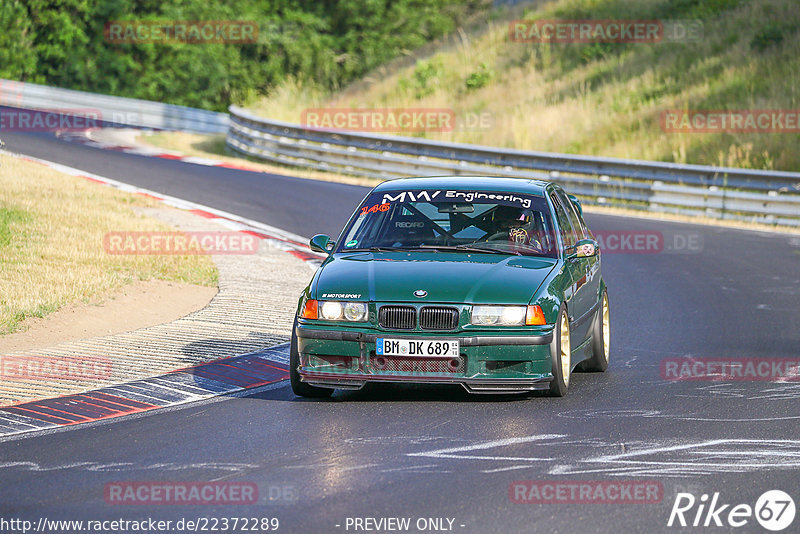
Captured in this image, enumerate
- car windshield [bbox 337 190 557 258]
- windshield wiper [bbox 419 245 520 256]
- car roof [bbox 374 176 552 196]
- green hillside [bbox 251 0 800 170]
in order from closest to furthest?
windshield wiper [bbox 419 245 520 256], car windshield [bbox 337 190 557 258], car roof [bbox 374 176 552 196], green hillside [bbox 251 0 800 170]

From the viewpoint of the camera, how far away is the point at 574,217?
11234mm

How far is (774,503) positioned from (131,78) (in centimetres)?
5100

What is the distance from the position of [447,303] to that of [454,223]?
1.44 meters

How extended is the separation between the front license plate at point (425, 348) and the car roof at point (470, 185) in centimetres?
196

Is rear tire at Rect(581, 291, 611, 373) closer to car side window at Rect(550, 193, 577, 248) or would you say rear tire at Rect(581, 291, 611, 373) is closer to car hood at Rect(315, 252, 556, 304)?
car side window at Rect(550, 193, 577, 248)

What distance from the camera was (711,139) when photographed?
29156 millimetres

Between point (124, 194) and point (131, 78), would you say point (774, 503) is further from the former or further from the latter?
point (131, 78)

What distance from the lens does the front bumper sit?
28.7ft

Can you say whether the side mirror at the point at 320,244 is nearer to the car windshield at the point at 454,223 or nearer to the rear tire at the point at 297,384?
the car windshield at the point at 454,223

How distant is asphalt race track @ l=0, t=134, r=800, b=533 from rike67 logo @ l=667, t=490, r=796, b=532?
4cm

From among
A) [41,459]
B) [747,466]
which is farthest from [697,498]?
[41,459]

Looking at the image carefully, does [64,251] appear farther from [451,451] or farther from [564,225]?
[451,451]

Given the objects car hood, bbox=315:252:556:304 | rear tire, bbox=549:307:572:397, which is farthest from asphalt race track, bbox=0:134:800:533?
car hood, bbox=315:252:556:304

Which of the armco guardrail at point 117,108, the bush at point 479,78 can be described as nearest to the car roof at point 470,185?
the bush at point 479,78
